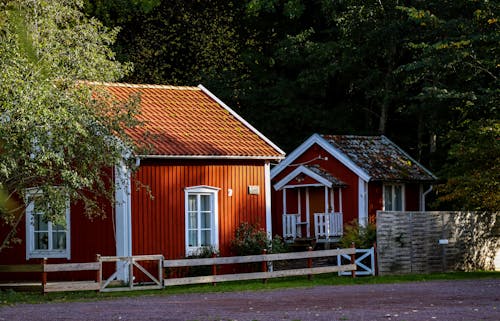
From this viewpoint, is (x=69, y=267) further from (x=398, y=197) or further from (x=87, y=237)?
(x=398, y=197)

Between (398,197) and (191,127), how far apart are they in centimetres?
1054

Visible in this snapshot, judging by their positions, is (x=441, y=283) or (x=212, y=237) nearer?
(x=441, y=283)

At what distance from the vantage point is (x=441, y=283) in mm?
26875

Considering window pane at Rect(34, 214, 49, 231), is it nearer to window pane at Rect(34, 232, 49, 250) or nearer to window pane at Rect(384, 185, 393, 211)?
window pane at Rect(34, 232, 49, 250)

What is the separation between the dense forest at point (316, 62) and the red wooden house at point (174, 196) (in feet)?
24.1

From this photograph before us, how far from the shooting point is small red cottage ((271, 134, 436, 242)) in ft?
121

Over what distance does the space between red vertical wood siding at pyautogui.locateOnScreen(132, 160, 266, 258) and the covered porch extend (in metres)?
6.17

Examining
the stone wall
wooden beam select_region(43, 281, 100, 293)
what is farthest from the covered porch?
wooden beam select_region(43, 281, 100, 293)

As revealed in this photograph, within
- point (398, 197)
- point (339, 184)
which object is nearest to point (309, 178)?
point (339, 184)

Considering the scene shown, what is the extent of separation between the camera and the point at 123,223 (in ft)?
90.9

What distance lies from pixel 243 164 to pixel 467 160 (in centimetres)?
737

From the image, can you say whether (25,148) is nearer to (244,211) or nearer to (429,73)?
(244,211)

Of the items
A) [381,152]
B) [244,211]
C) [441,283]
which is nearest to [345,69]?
[381,152]

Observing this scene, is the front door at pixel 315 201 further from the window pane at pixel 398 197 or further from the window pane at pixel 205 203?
the window pane at pixel 205 203
